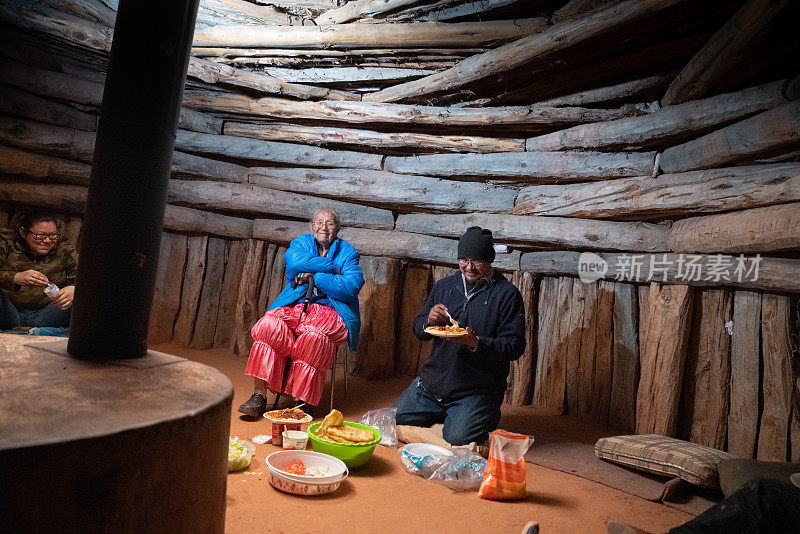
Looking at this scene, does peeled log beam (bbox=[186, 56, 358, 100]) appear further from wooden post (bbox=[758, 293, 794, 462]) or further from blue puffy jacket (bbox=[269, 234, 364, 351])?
wooden post (bbox=[758, 293, 794, 462])

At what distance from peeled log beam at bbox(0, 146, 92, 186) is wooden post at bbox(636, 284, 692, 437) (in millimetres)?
5570

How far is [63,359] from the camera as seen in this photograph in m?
A: 2.31

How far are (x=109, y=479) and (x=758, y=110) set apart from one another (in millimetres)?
4693

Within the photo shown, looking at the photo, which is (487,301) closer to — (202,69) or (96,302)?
(96,302)

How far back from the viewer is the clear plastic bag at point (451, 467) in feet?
12.2

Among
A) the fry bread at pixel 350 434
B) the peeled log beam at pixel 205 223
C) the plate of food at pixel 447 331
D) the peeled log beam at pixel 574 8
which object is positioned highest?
the peeled log beam at pixel 574 8

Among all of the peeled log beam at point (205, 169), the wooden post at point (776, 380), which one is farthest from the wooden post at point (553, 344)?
the peeled log beam at point (205, 169)

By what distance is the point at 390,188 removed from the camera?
6316 mm

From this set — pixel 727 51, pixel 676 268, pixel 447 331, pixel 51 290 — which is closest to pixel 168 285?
pixel 51 290

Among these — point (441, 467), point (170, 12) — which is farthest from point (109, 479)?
point (441, 467)

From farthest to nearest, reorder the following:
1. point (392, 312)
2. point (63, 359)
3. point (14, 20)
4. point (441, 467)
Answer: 1. point (392, 312)
2. point (14, 20)
3. point (441, 467)
4. point (63, 359)

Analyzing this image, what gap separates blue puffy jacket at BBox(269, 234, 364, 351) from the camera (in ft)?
16.7

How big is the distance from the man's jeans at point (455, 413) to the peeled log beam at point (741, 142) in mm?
2493

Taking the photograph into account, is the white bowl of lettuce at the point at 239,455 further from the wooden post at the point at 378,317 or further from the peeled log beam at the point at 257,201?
the peeled log beam at the point at 257,201
